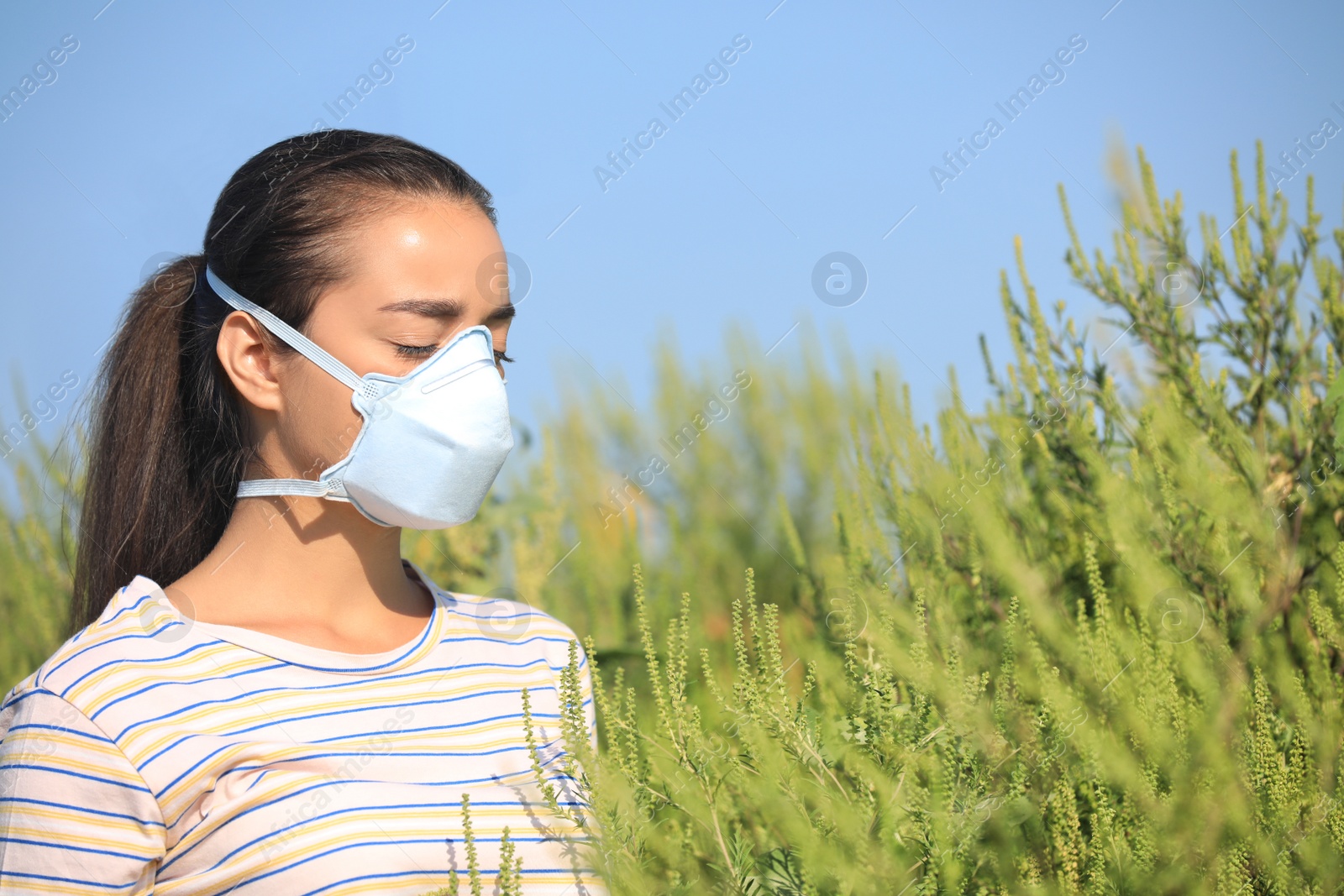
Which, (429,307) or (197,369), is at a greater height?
(197,369)

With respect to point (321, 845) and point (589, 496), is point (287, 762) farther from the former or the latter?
point (589, 496)

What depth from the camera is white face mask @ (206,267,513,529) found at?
1.69 metres

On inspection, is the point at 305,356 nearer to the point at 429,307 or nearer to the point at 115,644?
the point at 429,307

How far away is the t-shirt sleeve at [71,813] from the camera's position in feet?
4.44

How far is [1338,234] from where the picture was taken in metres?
2.20

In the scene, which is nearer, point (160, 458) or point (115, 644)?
point (115, 644)

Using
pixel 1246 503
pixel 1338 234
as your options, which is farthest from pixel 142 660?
pixel 1338 234

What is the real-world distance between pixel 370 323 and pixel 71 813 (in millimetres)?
794

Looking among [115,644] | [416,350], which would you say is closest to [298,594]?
[115,644]

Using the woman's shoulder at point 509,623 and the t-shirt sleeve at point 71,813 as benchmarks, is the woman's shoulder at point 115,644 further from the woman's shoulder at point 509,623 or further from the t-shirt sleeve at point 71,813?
the woman's shoulder at point 509,623

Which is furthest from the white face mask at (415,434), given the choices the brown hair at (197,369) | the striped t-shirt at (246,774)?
the striped t-shirt at (246,774)

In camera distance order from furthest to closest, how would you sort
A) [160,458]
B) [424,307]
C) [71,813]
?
[160,458] → [424,307] → [71,813]

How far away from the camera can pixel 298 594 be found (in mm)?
1741

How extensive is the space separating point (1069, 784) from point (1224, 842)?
0.78 ft
